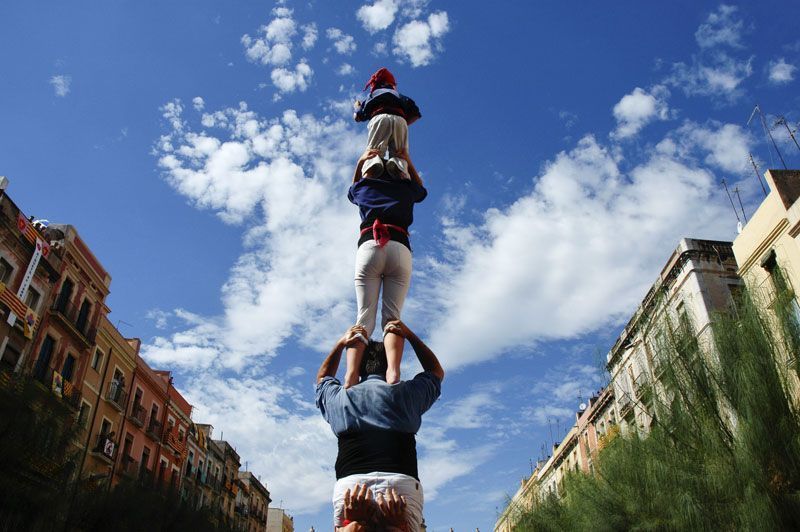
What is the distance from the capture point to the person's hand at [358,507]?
287cm

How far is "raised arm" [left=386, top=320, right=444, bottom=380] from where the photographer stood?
3.63m

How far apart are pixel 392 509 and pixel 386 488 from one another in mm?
129

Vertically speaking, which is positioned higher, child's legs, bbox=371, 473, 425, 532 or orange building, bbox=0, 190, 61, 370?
orange building, bbox=0, 190, 61, 370

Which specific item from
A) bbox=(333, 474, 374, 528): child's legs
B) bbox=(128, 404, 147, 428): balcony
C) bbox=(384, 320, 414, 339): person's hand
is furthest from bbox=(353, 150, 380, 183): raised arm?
bbox=(128, 404, 147, 428): balcony

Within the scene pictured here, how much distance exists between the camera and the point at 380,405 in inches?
127

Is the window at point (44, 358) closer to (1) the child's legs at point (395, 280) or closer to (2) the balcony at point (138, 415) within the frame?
(2) the balcony at point (138, 415)

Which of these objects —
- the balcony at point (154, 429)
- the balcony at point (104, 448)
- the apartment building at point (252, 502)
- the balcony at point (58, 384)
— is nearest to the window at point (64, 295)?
the balcony at point (58, 384)

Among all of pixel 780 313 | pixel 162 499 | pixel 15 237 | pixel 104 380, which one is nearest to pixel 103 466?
pixel 104 380

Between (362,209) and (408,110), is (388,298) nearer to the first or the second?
(362,209)

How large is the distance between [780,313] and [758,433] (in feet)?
8.04

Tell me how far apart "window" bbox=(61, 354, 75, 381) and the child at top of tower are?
19826 mm

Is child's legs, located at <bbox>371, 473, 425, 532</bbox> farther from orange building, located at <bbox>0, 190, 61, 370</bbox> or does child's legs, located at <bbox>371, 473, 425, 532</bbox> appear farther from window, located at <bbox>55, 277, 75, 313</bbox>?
window, located at <bbox>55, 277, 75, 313</bbox>

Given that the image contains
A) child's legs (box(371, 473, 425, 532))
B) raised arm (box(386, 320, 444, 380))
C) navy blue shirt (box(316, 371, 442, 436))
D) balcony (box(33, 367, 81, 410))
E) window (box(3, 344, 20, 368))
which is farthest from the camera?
balcony (box(33, 367, 81, 410))

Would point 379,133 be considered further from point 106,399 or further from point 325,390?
point 106,399
